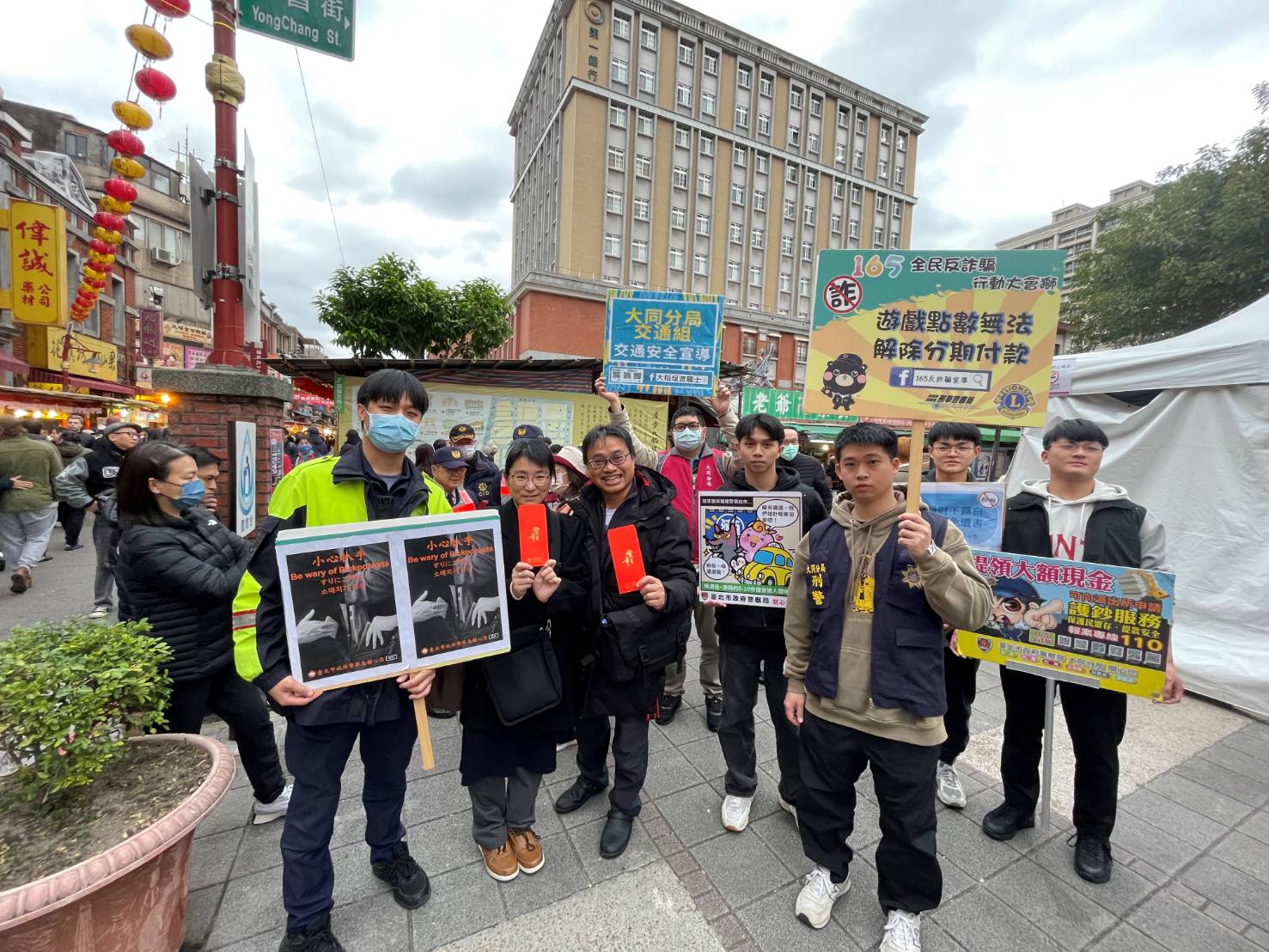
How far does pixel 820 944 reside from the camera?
2.07m

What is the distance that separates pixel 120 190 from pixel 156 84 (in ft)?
12.0

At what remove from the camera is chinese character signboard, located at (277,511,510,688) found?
1784mm

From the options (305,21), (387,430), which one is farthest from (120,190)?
(387,430)

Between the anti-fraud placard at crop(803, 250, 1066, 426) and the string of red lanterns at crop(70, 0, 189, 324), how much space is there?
228 inches

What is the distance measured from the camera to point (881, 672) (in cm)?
197

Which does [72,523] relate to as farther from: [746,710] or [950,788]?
[950,788]

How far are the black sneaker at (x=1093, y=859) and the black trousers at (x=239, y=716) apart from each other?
405 centimetres

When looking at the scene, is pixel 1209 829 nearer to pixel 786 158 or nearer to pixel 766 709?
pixel 766 709

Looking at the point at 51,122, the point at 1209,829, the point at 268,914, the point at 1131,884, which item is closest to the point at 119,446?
the point at 268,914

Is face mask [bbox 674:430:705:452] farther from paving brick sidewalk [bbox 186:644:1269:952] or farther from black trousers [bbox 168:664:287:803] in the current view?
black trousers [bbox 168:664:287:803]

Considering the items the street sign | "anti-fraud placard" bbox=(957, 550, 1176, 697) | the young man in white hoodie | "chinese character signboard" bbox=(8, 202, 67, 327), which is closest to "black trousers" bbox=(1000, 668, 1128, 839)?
the young man in white hoodie

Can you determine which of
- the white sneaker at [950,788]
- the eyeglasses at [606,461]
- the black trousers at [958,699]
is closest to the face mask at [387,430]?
the eyeglasses at [606,461]

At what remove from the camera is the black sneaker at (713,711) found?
370cm

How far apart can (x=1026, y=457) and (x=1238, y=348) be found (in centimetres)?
214
